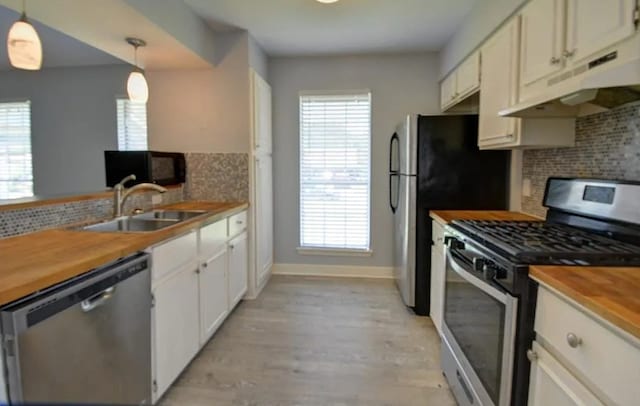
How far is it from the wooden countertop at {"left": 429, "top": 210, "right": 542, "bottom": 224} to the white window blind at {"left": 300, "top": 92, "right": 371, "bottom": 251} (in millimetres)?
1349

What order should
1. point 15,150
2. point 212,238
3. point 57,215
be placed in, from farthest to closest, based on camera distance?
point 15,150, point 212,238, point 57,215

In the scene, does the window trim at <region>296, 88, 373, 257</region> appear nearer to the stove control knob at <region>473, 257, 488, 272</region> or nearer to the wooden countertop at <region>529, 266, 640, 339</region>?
the stove control knob at <region>473, 257, 488, 272</region>

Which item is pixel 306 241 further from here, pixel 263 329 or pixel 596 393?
pixel 596 393

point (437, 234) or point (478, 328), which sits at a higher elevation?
point (437, 234)

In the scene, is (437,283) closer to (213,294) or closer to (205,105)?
(213,294)

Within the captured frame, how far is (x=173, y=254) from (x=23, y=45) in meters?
1.17

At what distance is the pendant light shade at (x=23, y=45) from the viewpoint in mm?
1606

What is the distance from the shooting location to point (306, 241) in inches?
164

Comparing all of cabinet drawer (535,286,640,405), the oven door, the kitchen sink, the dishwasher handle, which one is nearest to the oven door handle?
the oven door

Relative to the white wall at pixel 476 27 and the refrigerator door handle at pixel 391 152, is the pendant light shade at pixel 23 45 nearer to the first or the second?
the white wall at pixel 476 27

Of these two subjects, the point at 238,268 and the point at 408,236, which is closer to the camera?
the point at 408,236

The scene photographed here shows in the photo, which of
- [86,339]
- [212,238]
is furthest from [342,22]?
[86,339]

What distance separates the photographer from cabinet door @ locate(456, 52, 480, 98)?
264 centimetres

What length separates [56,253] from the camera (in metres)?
1.41
